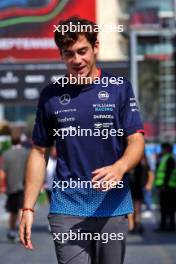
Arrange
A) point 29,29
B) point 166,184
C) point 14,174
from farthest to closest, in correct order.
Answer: point 29,29
point 166,184
point 14,174

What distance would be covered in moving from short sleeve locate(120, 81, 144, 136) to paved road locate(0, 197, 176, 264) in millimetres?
7012

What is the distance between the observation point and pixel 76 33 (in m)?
5.46

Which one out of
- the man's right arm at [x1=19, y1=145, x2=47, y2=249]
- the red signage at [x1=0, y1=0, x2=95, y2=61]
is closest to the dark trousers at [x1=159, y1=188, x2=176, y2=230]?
the red signage at [x1=0, y1=0, x2=95, y2=61]

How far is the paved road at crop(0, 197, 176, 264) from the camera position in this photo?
1282cm

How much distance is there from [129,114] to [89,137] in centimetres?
26

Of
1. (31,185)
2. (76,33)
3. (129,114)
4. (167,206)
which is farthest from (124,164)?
(167,206)

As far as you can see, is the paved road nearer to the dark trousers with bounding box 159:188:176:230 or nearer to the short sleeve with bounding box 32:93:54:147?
the dark trousers with bounding box 159:188:176:230

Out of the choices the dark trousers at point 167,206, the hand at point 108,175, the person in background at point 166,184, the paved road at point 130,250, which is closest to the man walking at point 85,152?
the hand at point 108,175

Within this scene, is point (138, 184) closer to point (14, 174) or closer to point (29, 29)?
point (14, 174)

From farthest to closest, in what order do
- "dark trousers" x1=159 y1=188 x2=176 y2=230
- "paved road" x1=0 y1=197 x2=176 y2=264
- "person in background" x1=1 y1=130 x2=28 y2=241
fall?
"dark trousers" x1=159 y1=188 x2=176 y2=230 < "person in background" x1=1 y1=130 x2=28 y2=241 < "paved road" x1=0 y1=197 x2=176 y2=264

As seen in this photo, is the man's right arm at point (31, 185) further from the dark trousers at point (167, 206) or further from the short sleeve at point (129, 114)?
the dark trousers at point (167, 206)

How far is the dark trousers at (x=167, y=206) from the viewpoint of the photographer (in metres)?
19.7

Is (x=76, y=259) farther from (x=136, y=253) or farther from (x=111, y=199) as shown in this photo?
(x=136, y=253)

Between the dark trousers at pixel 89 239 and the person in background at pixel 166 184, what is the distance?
1362cm
